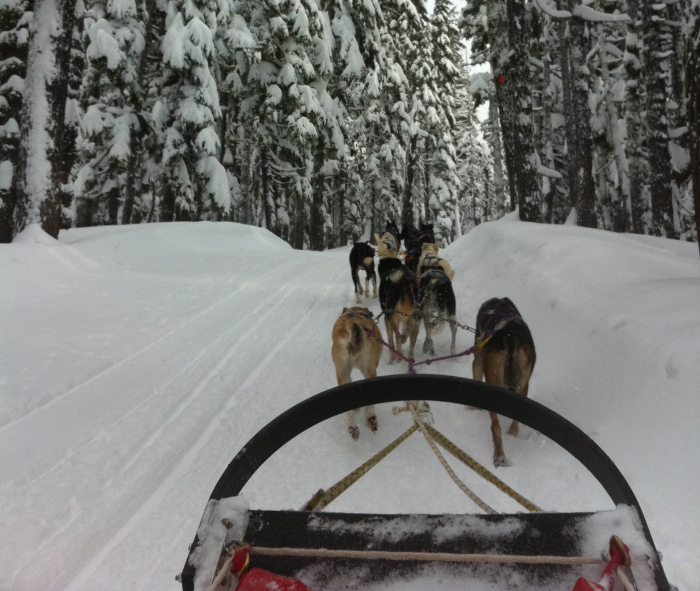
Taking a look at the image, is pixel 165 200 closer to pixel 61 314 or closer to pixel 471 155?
pixel 61 314

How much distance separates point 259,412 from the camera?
4.59 m

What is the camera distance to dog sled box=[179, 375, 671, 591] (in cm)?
98

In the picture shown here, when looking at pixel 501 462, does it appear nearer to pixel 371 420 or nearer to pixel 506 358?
pixel 506 358

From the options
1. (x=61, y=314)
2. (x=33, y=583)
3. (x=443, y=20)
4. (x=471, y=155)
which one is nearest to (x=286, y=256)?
(x=61, y=314)

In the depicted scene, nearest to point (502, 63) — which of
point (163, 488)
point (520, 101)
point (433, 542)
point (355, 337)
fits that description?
point (520, 101)

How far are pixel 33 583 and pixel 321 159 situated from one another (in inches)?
821

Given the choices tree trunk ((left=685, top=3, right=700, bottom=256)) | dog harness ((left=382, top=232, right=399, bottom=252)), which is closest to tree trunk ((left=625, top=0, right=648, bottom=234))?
dog harness ((left=382, top=232, right=399, bottom=252))

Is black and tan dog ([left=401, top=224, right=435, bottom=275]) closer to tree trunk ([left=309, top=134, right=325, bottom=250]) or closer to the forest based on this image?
the forest

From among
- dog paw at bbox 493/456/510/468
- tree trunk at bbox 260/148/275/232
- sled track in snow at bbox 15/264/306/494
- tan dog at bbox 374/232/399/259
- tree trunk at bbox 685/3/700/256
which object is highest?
tree trunk at bbox 260/148/275/232

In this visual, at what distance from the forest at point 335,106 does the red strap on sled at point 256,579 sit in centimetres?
461

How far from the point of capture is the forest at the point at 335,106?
392 inches

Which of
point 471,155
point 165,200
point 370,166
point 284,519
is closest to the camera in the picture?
point 284,519

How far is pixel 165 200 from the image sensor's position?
18.9 m

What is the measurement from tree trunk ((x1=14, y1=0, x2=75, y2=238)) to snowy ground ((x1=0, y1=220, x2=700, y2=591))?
A: 1.35 m
